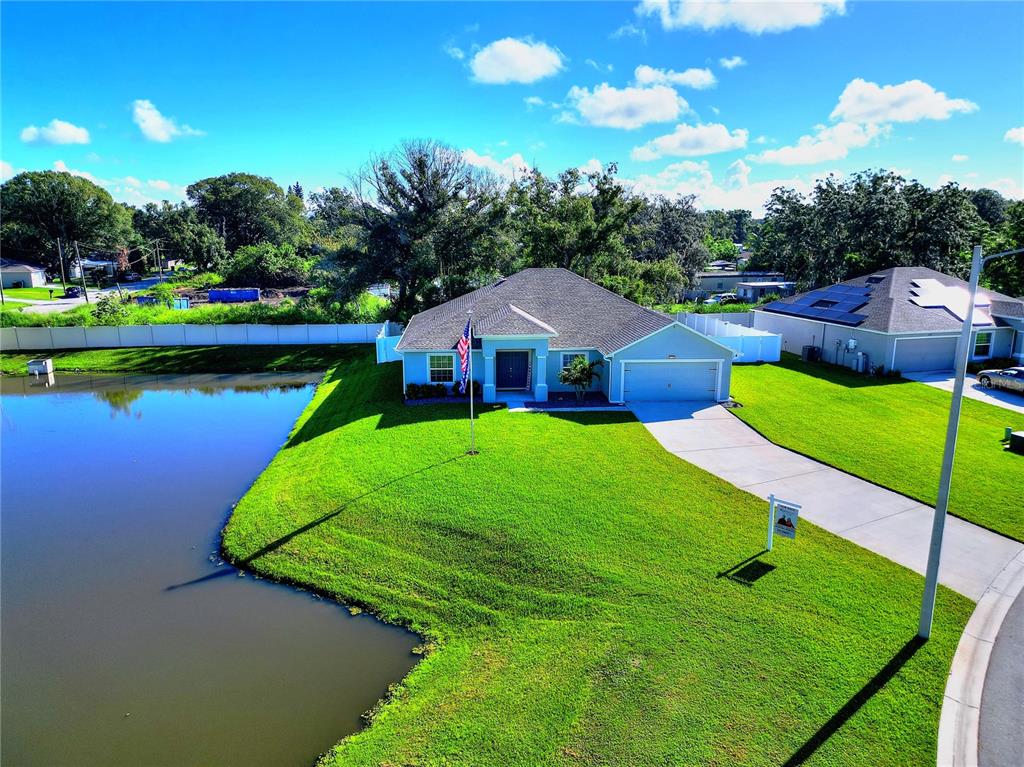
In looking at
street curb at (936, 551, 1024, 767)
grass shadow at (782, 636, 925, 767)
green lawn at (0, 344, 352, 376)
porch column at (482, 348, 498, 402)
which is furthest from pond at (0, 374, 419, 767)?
green lawn at (0, 344, 352, 376)

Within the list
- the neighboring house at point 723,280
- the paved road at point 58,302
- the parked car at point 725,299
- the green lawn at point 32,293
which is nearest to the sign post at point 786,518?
the parked car at point 725,299

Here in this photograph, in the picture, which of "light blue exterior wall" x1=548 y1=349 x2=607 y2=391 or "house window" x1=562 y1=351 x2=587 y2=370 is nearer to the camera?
"light blue exterior wall" x1=548 y1=349 x2=607 y2=391

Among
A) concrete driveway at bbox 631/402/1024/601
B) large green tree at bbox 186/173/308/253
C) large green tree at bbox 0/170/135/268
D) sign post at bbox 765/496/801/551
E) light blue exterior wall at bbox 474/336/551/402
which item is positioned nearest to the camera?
sign post at bbox 765/496/801/551

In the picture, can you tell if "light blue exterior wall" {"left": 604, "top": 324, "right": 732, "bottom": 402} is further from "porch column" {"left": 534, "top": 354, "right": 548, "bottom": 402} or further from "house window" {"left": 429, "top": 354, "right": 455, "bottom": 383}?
"house window" {"left": 429, "top": 354, "right": 455, "bottom": 383}

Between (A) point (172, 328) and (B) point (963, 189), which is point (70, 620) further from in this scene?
(B) point (963, 189)

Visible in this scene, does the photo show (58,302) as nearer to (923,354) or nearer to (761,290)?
(761,290)

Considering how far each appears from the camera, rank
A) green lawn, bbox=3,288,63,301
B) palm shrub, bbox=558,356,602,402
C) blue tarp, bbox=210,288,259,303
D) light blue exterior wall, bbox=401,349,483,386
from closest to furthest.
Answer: palm shrub, bbox=558,356,602,402, light blue exterior wall, bbox=401,349,483,386, blue tarp, bbox=210,288,259,303, green lawn, bbox=3,288,63,301

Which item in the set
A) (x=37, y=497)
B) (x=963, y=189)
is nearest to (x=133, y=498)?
(x=37, y=497)

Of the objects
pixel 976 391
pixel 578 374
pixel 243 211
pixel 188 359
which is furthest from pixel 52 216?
pixel 976 391
